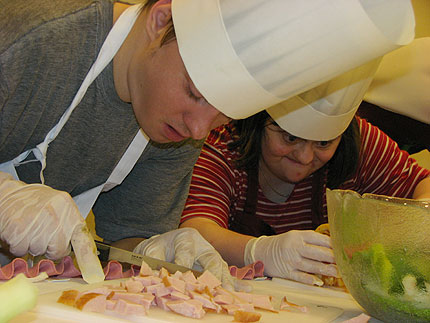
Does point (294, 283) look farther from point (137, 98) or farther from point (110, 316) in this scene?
point (110, 316)

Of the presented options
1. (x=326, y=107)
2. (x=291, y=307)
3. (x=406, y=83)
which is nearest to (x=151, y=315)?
(x=291, y=307)

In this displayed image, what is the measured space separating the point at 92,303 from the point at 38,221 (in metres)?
0.29

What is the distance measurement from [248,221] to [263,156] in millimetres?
218

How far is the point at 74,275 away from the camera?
89cm

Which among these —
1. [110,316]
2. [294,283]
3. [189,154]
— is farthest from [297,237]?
[110,316]

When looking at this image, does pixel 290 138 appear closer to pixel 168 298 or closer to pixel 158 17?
pixel 158 17

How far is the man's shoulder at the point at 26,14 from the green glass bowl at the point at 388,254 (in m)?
0.63

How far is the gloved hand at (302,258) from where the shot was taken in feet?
4.19

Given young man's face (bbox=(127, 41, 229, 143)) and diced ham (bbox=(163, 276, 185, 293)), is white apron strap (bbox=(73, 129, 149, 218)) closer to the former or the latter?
young man's face (bbox=(127, 41, 229, 143))

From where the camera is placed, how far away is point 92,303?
689mm

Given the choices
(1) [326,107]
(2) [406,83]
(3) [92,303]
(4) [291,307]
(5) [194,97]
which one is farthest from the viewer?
(2) [406,83]

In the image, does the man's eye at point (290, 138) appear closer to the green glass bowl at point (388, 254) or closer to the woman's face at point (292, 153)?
the woman's face at point (292, 153)

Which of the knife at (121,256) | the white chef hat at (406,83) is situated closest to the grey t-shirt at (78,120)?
the knife at (121,256)

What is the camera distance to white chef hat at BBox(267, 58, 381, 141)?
142cm
